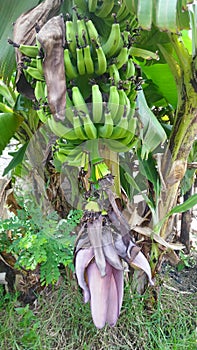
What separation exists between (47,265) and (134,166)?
386 mm

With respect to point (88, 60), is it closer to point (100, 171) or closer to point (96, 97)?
point (96, 97)

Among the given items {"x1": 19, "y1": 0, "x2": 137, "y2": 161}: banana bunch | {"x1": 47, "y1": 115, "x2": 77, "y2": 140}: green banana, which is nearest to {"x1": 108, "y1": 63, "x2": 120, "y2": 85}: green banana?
{"x1": 19, "y1": 0, "x2": 137, "y2": 161}: banana bunch

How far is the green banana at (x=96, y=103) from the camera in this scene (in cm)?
56

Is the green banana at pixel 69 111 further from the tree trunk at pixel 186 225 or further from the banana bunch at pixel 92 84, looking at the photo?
the tree trunk at pixel 186 225

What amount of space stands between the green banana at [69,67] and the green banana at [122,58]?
7 centimetres

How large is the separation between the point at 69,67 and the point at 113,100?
0.30 feet

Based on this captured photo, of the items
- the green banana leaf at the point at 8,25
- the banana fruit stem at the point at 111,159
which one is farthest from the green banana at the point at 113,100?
the green banana leaf at the point at 8,25

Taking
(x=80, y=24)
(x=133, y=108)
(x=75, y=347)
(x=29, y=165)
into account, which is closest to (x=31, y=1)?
(x=80, y=24)

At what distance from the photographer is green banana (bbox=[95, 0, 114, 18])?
632mm

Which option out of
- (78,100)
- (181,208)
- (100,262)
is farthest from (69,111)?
(181,208)

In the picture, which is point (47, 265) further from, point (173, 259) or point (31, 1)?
point (31, 1)

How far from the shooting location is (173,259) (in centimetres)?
105

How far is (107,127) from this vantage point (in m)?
0.58

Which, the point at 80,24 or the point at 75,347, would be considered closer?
the point at 80,24
